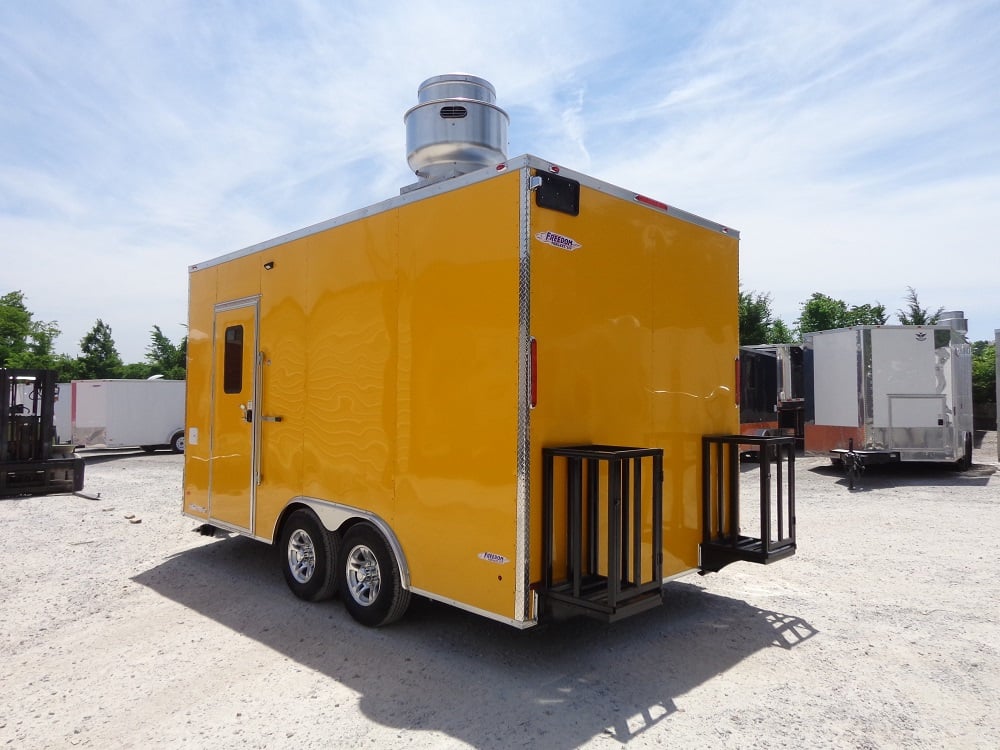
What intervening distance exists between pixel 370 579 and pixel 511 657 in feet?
3.84

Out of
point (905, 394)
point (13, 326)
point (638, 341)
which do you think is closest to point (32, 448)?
point (638, 341)

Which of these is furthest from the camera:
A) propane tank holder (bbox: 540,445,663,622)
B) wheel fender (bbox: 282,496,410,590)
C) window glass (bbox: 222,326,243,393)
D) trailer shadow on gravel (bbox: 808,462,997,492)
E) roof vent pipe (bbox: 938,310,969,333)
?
roof vent pipe (bbox: 938,310,969,333)

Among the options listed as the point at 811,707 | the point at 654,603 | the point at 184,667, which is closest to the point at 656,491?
the point at 654,603

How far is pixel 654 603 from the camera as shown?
3.82 metres

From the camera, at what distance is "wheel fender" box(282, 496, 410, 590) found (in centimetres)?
435

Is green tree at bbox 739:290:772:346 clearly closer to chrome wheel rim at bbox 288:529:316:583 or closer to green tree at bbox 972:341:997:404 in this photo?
green tree at bbox 972:341:997:404

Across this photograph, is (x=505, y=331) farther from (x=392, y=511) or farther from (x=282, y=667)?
(x=282, y=667)

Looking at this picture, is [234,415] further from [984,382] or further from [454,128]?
[984,382]

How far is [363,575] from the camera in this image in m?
4.80

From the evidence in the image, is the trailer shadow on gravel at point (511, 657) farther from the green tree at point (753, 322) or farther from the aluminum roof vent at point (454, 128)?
the green tree at point (753, 322)

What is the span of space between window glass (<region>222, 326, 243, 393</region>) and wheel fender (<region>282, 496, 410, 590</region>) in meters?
1.37

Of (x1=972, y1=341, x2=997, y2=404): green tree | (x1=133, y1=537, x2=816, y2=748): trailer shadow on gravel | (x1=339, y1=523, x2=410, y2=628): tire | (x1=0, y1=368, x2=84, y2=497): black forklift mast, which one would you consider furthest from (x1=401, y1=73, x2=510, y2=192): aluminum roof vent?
(x1=972, y1=341, x2=997, y2=404): green tree

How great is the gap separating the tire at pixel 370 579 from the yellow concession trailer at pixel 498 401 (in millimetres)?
17

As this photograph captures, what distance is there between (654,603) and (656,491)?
621 mm
